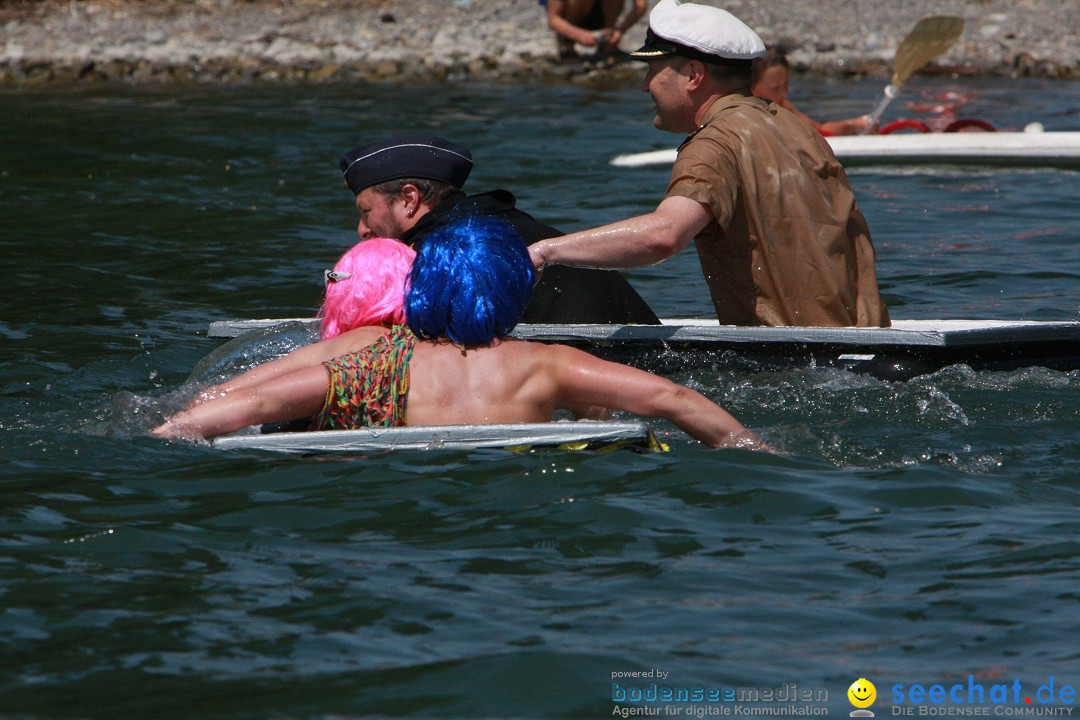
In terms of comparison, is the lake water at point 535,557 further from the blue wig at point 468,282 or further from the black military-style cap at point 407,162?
the black military-style cap at point 407,162

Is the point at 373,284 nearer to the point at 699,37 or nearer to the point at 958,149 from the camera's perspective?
the point at 699,37

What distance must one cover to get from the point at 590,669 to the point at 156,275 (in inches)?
246

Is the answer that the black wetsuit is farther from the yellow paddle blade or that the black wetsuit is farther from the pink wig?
the yellow paddle blade

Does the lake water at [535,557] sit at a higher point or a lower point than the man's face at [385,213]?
lower

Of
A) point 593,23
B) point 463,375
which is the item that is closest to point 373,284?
point 463,375

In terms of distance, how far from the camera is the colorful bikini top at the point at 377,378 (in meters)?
4.34

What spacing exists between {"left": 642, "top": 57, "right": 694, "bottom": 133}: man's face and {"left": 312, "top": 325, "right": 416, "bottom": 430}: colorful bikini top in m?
1.58

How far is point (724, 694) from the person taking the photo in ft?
10.4

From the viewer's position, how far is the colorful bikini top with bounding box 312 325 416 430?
4.34 meters

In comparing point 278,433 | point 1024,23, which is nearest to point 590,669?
→ point 278,433

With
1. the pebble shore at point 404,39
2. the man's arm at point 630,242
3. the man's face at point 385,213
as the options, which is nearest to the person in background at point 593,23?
the pebble shore at point 404,39

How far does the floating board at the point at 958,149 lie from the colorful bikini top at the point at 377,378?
25.5 feet

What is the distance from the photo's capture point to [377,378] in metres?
4.37

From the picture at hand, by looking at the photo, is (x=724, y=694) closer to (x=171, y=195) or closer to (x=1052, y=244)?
(x=1052, y=244)
